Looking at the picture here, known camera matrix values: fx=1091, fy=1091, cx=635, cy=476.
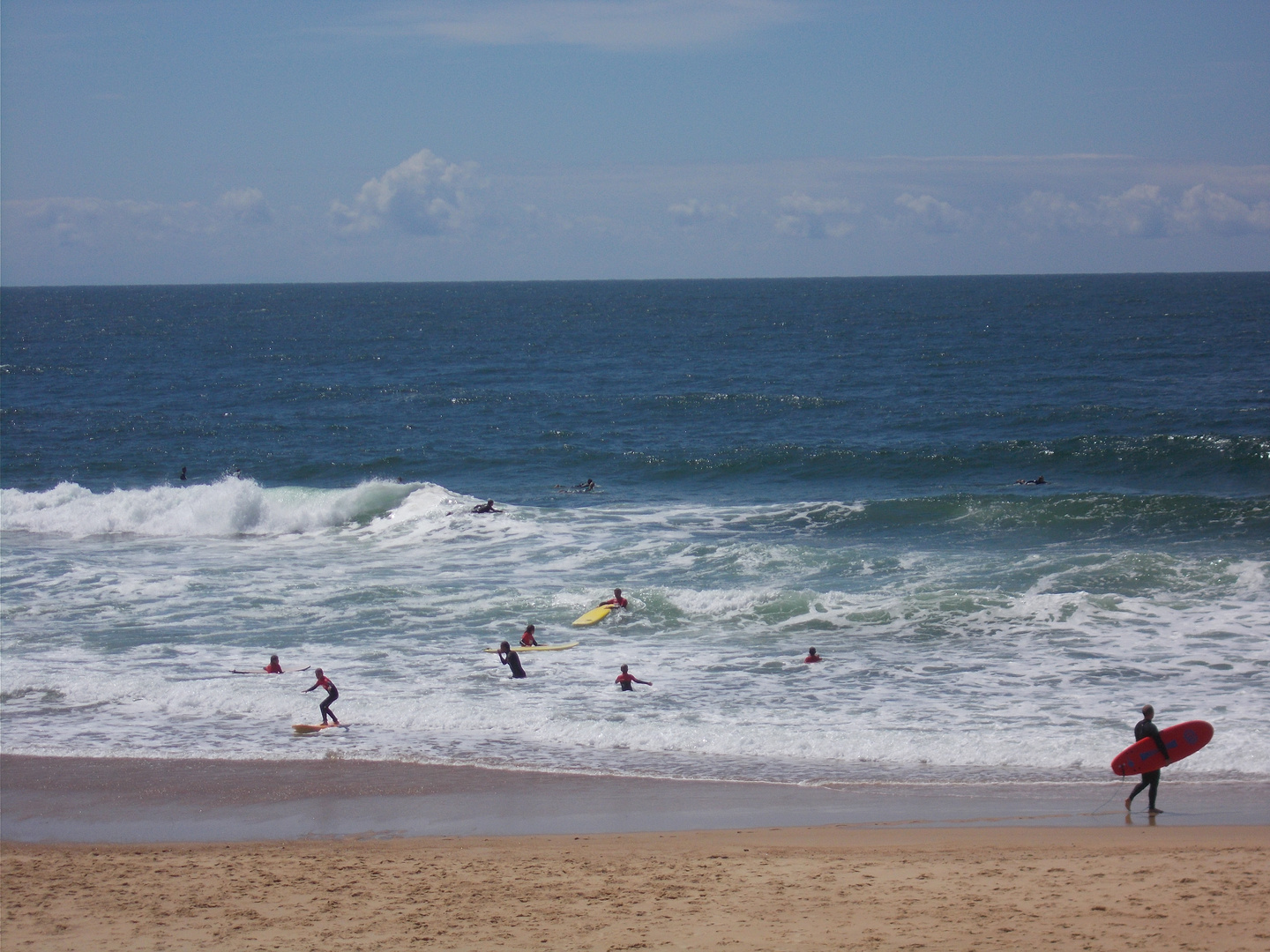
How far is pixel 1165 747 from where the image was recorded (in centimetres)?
1269

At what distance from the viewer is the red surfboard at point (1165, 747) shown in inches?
484

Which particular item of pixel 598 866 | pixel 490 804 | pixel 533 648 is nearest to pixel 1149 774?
pixel 598 866

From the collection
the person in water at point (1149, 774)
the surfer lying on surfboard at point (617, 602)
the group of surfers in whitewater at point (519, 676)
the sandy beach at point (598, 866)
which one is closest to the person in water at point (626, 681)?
the group of surfers in whitewater at point (519, 676)

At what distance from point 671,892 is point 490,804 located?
12.4 feet

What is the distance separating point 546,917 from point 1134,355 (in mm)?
57185

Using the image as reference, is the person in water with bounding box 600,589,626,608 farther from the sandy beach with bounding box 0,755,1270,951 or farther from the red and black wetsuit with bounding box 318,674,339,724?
the sandy beach with bounding box 0,755,1270,951

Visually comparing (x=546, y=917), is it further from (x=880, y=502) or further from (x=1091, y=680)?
(x=880, y=502)

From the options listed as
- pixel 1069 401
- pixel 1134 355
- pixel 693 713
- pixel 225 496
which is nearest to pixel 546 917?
pixel 693 713

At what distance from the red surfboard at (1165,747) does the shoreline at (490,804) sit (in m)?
0.42

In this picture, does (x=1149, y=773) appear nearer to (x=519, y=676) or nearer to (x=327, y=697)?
(x=519, y=676)

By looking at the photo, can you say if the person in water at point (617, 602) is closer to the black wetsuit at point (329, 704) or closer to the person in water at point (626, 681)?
the person in water at point (626, 681)

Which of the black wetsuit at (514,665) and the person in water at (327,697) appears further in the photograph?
the black wetsuit at (514,665)

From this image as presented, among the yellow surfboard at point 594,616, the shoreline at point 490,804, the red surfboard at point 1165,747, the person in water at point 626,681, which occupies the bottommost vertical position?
the shoreline at point 490,804

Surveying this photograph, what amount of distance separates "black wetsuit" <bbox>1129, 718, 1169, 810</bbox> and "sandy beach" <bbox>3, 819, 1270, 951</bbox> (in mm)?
704
